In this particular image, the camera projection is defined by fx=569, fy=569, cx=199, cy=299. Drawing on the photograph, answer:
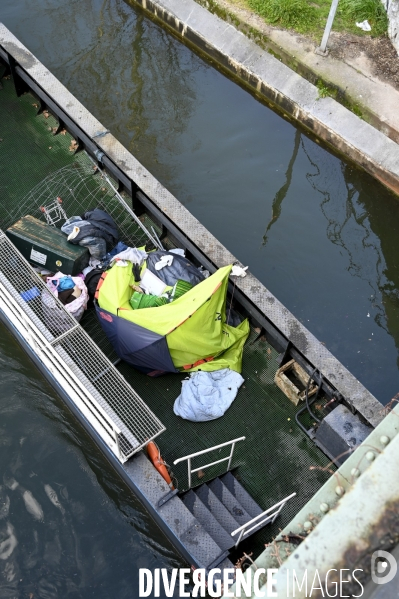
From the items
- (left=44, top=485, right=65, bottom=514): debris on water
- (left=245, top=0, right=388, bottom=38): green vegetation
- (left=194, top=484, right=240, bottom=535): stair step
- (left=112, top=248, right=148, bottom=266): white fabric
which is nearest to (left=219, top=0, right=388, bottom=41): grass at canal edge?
(left=245, top=0, right=388, bottom=38): green vegetation

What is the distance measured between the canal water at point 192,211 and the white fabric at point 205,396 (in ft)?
4.08

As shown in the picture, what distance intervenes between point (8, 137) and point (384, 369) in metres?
6.76

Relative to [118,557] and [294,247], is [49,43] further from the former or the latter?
[118,557]

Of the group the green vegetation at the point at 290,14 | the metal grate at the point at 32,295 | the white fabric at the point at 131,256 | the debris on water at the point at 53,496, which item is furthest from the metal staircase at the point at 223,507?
the green vegetation at the point at 290,14

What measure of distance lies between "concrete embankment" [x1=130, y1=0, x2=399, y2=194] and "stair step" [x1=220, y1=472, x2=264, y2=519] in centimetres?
633

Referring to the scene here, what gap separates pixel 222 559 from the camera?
212 inches

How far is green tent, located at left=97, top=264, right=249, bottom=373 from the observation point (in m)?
6.35

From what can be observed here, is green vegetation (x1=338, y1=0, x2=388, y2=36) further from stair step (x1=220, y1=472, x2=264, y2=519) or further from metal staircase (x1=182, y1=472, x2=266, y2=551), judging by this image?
metal staircase (x1=182, y1=472, x2=266, y2=551)

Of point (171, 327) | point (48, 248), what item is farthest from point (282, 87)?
point (171, 327)

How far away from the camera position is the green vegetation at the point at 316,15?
37.9 feet

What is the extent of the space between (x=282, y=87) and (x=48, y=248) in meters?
6.40

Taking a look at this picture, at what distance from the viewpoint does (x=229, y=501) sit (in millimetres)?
6090

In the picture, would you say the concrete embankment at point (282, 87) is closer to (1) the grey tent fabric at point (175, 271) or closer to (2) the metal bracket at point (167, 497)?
(1) the grey tent fabric at point (175, 271)

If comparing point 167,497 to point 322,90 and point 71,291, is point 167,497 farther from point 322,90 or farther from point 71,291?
point 322,90
